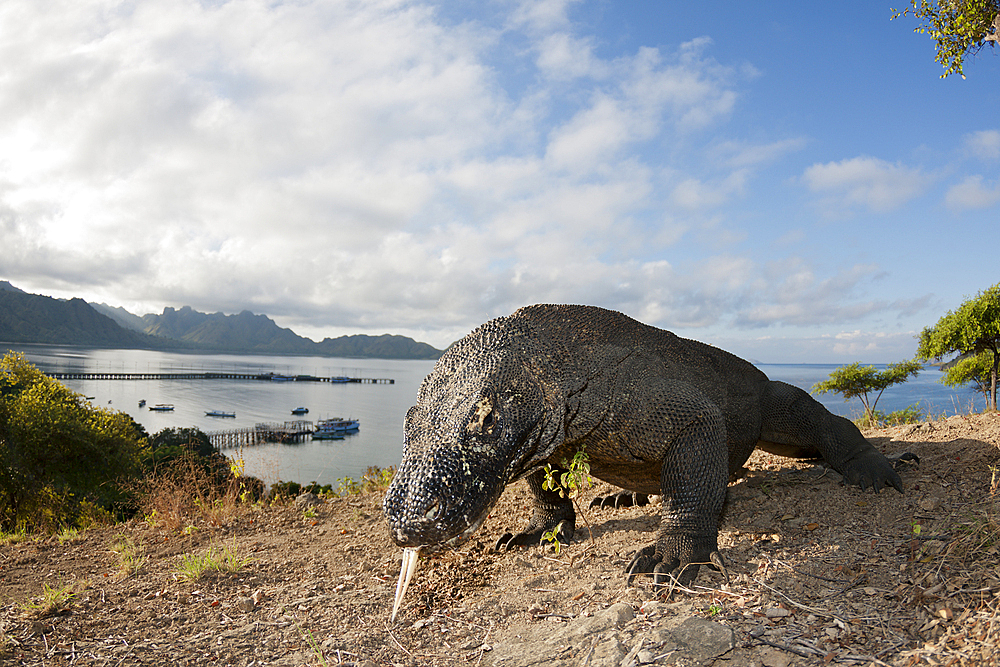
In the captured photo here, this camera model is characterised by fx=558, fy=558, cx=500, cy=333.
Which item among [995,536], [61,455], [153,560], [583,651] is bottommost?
[61,455]

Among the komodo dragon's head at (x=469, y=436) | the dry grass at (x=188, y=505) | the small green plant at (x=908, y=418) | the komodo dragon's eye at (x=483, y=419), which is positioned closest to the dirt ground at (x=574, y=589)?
the komodo dragon's head at (x=469, y=436)

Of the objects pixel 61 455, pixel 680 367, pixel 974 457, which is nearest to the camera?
pixel 680 367

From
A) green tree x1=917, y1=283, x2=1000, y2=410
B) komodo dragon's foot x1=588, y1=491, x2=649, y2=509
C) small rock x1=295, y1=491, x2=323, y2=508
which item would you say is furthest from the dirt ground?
green tree x1=917, y1=283, x2=1000, y2=410

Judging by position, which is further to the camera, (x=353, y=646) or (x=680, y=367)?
(x=680, y=367)

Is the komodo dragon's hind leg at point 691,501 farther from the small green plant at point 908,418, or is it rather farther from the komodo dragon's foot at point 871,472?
the small green plant at point 908,418

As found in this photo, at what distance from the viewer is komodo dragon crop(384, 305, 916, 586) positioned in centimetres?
311

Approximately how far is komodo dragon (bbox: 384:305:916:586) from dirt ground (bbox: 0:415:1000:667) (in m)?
0.38

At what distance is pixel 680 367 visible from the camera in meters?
4.88

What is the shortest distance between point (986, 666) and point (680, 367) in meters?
2.77

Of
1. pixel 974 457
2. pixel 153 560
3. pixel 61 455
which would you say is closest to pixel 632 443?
pixel 974 457

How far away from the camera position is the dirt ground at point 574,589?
3.04m

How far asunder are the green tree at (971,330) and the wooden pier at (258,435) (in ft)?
207

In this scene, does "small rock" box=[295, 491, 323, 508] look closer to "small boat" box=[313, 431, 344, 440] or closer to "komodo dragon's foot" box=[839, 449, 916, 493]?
"komodo dragon's foot" box=[839, 449, 916, 493]

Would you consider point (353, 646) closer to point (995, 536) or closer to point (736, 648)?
point (736, 648)
